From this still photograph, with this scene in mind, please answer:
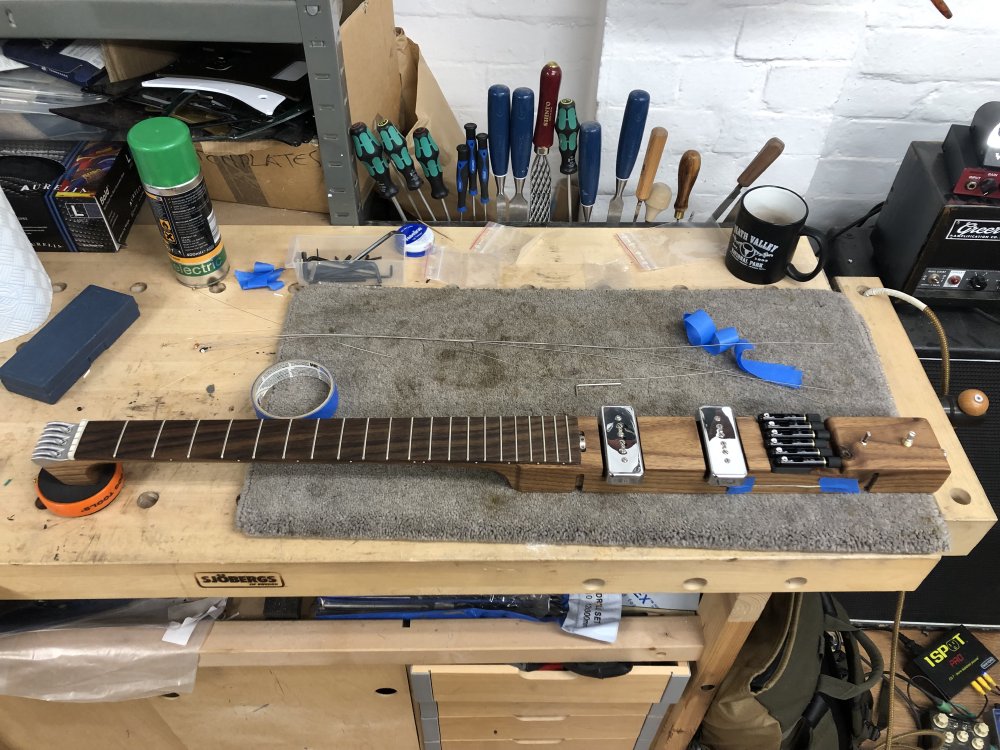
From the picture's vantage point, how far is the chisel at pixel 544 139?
931 millimetres

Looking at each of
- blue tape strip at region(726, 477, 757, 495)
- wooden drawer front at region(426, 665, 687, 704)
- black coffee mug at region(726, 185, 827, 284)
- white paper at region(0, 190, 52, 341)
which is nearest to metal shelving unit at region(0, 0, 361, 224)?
white paper at region(0, 190, 52, 341)

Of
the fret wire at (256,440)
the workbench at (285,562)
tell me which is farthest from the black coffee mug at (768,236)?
the fret wire at (256,440)

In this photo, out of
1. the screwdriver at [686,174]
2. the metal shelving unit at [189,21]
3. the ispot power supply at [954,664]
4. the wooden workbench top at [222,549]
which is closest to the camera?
the wooden workbench top at [222,549]

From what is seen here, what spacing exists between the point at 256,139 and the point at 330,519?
0.51 m

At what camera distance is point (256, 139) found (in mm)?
906

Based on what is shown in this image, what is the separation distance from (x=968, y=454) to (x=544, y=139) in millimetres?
751

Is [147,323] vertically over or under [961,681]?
over

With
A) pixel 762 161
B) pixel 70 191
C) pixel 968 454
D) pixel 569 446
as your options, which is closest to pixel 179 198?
pixel 70 191

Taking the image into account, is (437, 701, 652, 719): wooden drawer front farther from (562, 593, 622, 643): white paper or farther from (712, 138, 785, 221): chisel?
(712, 138, 785, 221): chisel

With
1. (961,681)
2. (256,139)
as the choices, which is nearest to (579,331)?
(256,139)

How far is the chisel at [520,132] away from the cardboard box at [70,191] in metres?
0.50

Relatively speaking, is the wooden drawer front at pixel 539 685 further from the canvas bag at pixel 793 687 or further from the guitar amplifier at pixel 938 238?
the guitar amplifier at pixel 938 238

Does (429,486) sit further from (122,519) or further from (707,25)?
(707,25)

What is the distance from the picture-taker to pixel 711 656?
0.88 m
